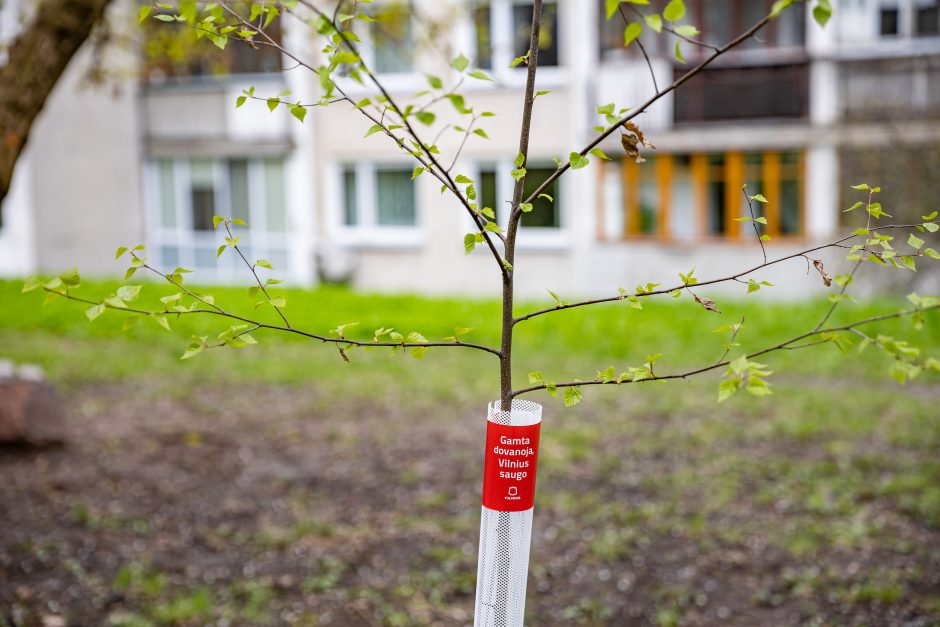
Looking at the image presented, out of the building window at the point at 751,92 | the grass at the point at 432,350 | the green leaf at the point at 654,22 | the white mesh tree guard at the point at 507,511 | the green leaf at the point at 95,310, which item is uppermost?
the building window at the point at 751,92

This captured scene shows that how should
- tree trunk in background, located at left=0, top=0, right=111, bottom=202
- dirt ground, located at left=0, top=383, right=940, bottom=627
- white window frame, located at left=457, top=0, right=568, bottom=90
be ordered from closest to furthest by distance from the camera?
tree trunk in background, located at left=0, top=0, right=111, bottom=202 → dirt ground, located at left=0, top=383, right=940, bottom=627 → white window frame, located at left=457, top=0, right=568, bottom=90

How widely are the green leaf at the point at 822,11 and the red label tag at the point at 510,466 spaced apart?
106 centimetres

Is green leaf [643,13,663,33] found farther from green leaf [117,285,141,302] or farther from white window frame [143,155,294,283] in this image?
white window frame [143,155,294,283]

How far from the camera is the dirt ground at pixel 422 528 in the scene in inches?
176

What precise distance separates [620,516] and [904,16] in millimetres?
12574

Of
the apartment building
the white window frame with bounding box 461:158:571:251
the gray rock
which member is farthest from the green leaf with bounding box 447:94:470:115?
the white window frame with bounding box 461:158:571:251

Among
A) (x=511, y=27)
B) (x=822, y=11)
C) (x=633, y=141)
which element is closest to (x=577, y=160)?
(x=633, y=141)

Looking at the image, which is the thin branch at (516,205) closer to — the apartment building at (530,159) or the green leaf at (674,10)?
the green leaf at (674,10)

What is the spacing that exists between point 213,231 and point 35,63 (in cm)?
1532

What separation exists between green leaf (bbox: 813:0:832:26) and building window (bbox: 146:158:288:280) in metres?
17.7

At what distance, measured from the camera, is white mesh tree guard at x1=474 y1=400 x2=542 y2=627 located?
226 cm

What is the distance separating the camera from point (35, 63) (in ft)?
14.1

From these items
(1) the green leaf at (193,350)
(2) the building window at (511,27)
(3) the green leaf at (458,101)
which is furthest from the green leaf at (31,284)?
(2) the building window at (511,27)

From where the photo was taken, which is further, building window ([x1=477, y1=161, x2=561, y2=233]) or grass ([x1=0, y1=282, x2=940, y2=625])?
building window ([x1=477, y1=161, x2=561, y2=233])
